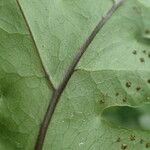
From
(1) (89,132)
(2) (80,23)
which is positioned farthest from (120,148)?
(2) (80,23)

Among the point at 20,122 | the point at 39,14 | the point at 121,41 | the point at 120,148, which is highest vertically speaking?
the point at 39,14

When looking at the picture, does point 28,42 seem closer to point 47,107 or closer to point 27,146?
point 47,107

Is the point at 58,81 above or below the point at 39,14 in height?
below

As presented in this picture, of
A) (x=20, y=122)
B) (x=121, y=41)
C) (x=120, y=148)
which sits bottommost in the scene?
(x=120, y=148)

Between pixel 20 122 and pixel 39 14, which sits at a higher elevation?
pixel 39 14

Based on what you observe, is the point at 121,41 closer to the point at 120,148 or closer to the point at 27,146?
the point at 120,148

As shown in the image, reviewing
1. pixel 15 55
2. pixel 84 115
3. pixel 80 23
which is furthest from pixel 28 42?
pixel 84 115
